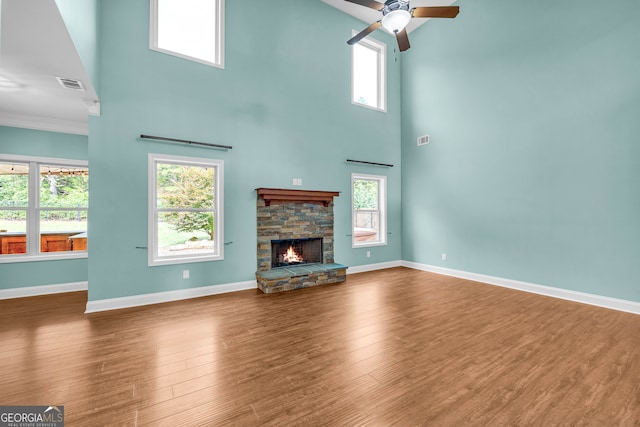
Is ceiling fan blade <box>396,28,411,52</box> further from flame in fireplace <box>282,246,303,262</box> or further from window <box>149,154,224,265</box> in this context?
flame in fireplace <box>282,246,303,262</box>

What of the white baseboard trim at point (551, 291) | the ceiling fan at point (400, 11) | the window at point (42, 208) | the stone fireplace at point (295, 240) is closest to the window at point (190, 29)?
the stone fireplace at point (295, 240)

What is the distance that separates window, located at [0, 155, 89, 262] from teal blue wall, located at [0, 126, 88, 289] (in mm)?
102

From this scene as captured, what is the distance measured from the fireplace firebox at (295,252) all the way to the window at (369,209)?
35.9 inches

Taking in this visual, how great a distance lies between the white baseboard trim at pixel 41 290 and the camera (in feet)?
13.2

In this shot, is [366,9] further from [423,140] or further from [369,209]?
[369,209]

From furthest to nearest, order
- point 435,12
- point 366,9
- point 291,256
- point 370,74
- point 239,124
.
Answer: point 370,74, point 366,9, point 291,256, point 239,124, point 435,12

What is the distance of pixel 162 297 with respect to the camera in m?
3.84

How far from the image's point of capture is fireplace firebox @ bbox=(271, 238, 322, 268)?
489cm

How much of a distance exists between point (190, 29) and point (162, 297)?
410 cm

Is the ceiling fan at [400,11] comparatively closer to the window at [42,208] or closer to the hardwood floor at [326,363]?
the hardwood floor at [326,363]

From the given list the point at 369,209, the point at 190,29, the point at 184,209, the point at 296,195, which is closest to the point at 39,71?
the point at 184,209

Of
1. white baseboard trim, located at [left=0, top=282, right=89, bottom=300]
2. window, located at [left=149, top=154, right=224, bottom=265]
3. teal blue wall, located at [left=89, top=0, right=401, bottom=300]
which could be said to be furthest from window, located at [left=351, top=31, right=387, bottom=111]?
white baseboard trim, located at [left=0, top=282, right=89, bottom=300]

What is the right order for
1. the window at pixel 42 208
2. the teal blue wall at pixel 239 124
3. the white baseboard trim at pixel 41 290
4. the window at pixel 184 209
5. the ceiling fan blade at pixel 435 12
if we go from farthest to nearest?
the window at pixel 42 208 < the white baseboard trim at pixel 41 290 < the window at pixel 184 209 < the teal blue wall at pixel 239 124 < the ceiling fan blade at pixel 435 12

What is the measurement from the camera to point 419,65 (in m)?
5.99
